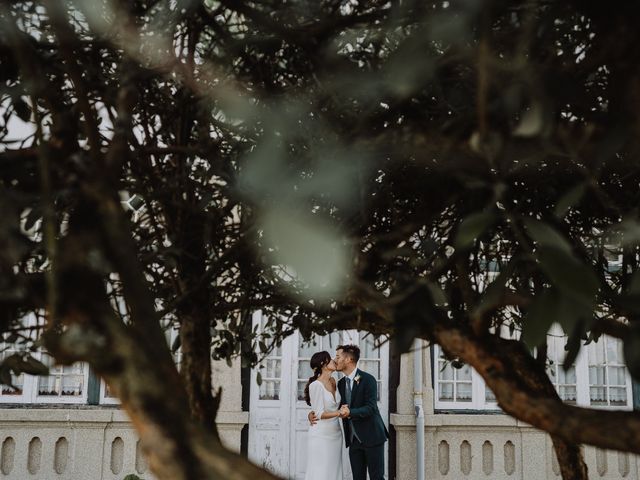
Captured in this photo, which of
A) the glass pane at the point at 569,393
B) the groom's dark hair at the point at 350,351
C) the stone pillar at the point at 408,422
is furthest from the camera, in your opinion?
the glass pane at the point at 569,393

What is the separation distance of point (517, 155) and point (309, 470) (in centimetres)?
792

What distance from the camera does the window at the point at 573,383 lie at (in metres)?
11.4

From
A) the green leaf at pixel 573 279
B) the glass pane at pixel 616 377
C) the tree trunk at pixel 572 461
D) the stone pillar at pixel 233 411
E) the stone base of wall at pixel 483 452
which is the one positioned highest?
the green leaf at pixel 573 279

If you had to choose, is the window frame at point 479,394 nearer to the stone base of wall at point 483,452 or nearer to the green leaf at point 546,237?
the stone base of wall at point 483,452

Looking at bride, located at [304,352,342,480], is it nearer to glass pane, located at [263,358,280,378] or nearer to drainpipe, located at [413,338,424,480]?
drainpipe, located at [413,338,424,480]

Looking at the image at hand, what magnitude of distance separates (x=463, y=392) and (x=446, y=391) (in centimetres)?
27

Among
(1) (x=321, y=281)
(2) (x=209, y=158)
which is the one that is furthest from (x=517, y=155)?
(2) (x=209, y=158)

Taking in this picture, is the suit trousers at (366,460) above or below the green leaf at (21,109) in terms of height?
below

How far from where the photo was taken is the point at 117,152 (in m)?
1.28

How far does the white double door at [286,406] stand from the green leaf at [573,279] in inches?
393

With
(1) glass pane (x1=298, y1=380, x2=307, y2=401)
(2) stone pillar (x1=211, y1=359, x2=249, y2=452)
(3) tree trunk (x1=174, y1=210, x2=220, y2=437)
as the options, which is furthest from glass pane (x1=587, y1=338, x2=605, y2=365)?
(3) tree trunk (x1=174, y1=210, x2=220, y2=437)

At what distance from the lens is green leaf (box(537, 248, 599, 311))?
0.95 metres

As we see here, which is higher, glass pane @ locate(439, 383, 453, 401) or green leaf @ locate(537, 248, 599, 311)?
green leaf @ locate(537, 248, 599, 311)

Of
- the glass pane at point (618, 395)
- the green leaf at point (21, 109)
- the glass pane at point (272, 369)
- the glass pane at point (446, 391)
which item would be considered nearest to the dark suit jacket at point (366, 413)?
the glass pane at point (272, 369)
